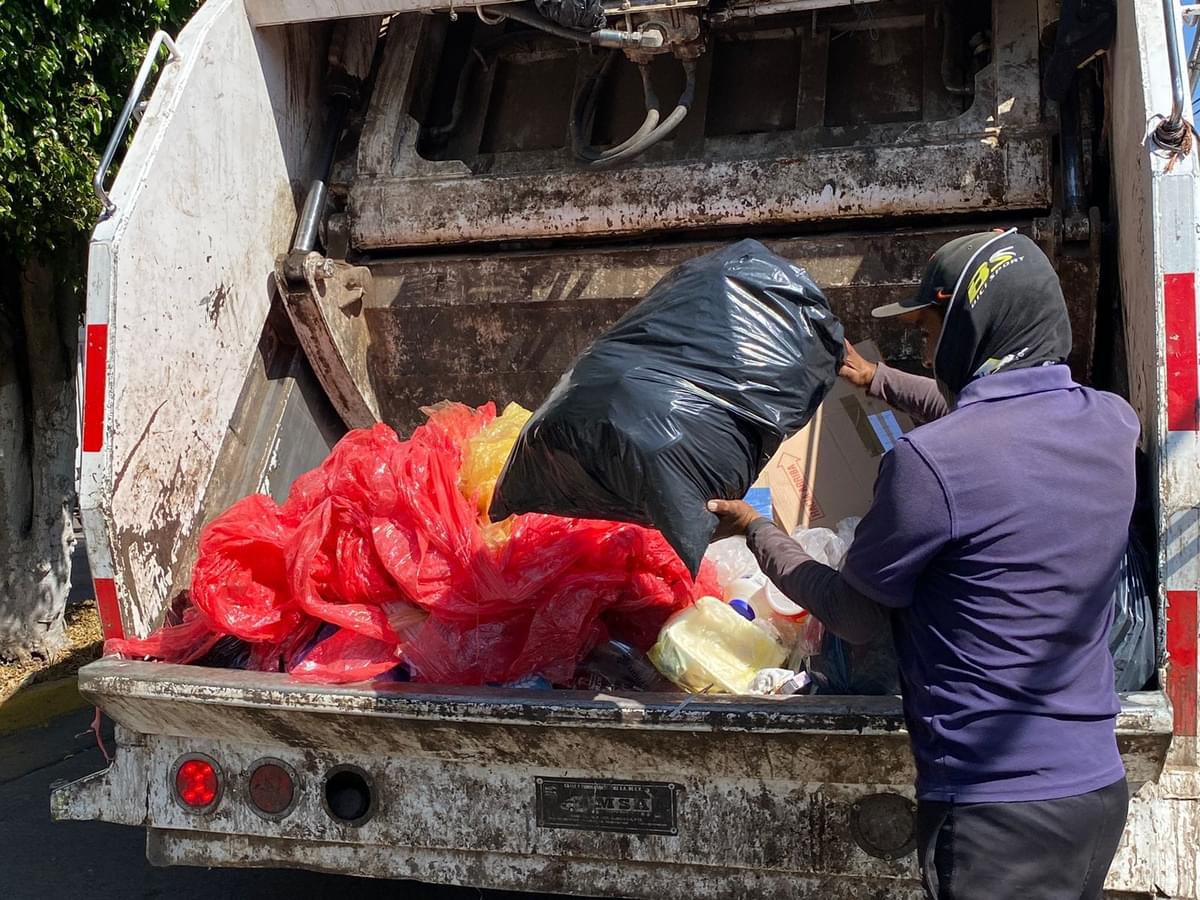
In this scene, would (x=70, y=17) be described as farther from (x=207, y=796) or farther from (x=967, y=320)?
(x=967, y=320)

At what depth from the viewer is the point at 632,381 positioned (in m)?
2.00

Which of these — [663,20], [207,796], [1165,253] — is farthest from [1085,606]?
[663,20]

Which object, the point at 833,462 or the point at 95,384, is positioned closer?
the point at 95,384

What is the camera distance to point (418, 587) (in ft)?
7.60

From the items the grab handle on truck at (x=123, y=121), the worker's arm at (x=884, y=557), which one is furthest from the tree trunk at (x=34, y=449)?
the worker's arm at (x=884, y=557)

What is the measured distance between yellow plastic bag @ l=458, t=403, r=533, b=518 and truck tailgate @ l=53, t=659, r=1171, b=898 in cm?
56

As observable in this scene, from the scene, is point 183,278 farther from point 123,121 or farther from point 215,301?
point 123,121

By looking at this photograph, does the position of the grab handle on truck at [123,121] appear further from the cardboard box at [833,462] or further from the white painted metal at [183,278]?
the cardboard box at [833,462]

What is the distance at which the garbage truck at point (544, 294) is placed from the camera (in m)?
1.97

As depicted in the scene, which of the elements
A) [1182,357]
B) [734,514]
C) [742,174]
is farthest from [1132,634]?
[742,174]

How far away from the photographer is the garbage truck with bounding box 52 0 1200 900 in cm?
197

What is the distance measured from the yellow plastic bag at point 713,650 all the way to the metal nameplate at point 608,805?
0.19 metres

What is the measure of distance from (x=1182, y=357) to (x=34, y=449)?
4.54 metres

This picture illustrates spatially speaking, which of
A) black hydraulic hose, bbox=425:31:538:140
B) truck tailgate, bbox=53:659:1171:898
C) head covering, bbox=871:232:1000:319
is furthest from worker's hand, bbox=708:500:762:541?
black hydraulic hose, bbox=425:31:538:140
